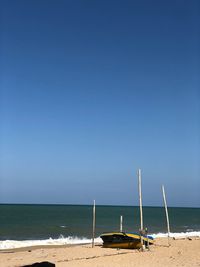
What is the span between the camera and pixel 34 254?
23.1 meters

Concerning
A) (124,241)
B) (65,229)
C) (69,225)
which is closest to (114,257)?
(124,241)

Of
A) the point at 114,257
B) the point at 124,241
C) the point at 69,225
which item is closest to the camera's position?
the point at 114,257

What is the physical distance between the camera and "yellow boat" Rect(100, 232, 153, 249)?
22656mm

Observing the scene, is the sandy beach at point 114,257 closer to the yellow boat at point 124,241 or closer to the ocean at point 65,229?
the yellow boat at point 124,241

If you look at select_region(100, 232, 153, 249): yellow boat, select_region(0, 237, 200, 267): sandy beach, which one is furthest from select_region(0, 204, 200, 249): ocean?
select_region(0, 237, 200, 267): sandy beach

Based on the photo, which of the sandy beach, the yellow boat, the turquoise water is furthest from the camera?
the turquoise water

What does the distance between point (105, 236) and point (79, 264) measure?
624 centimetres

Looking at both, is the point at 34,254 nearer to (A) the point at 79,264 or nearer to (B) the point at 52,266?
(A) the point at 79,264

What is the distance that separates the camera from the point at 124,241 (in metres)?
23.1

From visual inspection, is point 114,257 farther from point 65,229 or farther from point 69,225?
point 69,225

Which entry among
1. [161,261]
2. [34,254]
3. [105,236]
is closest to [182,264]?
[161,261]

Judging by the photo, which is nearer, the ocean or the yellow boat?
the yellow boat

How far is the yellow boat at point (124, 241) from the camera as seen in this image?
2266 cm

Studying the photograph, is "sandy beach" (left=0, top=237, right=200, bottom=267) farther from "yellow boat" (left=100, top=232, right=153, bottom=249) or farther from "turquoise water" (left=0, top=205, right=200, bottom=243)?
"turquoise water" (left=0, top=205, right=200, bottom=243)
